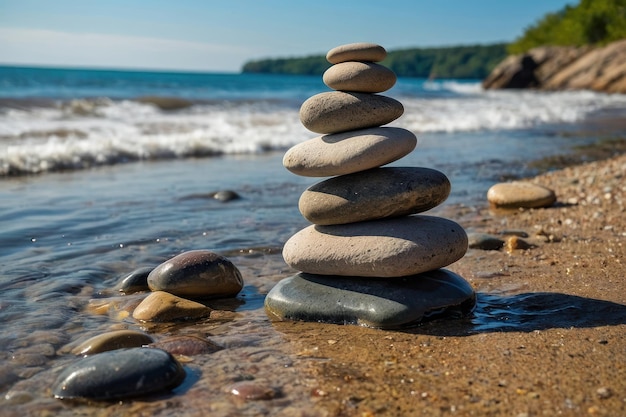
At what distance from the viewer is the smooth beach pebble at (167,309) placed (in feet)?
15.5

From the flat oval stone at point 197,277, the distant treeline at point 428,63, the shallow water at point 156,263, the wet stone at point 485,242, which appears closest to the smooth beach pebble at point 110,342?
the shallow water at point 156,263

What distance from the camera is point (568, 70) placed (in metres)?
51.6

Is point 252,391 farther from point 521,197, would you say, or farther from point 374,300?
point 521,197

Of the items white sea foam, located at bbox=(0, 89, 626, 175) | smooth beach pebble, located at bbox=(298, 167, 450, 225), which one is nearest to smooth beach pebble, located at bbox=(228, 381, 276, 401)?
smooth beach pebble, located at bbox=(298, 167, 450, 225)

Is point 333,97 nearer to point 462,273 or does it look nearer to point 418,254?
point 418,254

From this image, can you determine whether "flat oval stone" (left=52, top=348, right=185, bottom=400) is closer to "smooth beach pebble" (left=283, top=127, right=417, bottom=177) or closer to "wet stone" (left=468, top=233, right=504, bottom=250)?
"smooth beach pebble" (left=283, top=127, right=417, bottom=177)

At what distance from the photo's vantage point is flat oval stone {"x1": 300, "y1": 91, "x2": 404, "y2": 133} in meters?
4.96

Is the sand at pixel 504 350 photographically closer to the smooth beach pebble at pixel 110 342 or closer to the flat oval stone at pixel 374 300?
the flat oval stone at pixel 374 300

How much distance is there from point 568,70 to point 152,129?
42.1 metres

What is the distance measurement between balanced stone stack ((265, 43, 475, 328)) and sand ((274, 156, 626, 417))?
0.56 ft

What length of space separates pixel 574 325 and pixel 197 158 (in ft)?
36.1

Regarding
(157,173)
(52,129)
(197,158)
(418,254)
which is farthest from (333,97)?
(52,129)

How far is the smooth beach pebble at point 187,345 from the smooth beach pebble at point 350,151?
1512mm

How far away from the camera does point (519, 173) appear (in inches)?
473
